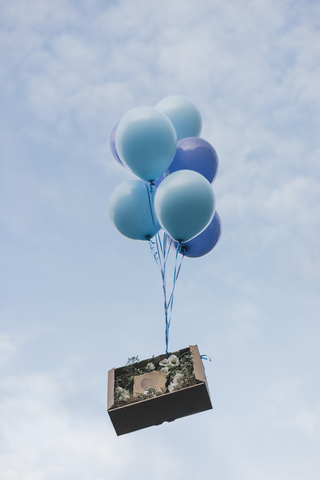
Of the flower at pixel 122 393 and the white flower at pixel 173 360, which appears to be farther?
the white flower at pixel 173 360

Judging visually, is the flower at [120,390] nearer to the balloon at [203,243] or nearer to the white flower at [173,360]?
the white flower at [173,360]

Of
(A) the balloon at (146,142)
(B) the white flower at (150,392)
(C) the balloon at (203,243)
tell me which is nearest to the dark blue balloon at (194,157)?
(A) the balloon at (146,142)

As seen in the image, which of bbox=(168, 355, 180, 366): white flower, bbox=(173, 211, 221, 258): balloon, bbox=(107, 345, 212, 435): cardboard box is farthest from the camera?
bbox=(173, 211, 221, 258): balloon

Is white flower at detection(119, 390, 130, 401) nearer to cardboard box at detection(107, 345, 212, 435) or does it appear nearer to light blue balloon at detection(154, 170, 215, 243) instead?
cardboard box at detection(107, 345, 212, 435)

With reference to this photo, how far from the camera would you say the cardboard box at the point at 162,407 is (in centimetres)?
314

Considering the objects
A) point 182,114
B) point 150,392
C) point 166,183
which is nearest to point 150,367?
point 150,392

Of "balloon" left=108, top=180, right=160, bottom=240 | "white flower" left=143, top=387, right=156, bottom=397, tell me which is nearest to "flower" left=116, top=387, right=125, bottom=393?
"white flower" left=143, top=387, right=156, bottom=397

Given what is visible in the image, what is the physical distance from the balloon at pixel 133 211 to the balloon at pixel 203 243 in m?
0.32

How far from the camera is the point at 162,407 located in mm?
3189

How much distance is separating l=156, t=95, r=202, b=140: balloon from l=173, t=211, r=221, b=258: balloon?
3.05 feet

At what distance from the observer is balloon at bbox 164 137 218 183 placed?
13.0 feet

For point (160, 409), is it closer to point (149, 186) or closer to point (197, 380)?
point (197, 380)

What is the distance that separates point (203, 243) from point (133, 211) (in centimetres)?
72

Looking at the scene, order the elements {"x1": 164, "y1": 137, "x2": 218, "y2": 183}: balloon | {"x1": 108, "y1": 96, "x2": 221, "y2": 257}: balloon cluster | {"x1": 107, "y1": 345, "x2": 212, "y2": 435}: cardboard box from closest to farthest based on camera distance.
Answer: {"x1": 107, "y1": 345, "x2": 212, "y2": 435}: cardboard box, {"x1": 108, "y1": 96, "x2": 221, "y2": 257}: balloon cluster, {"x1": 164, "y1": 137, "x2": 218, "y2": 183}: balloon
